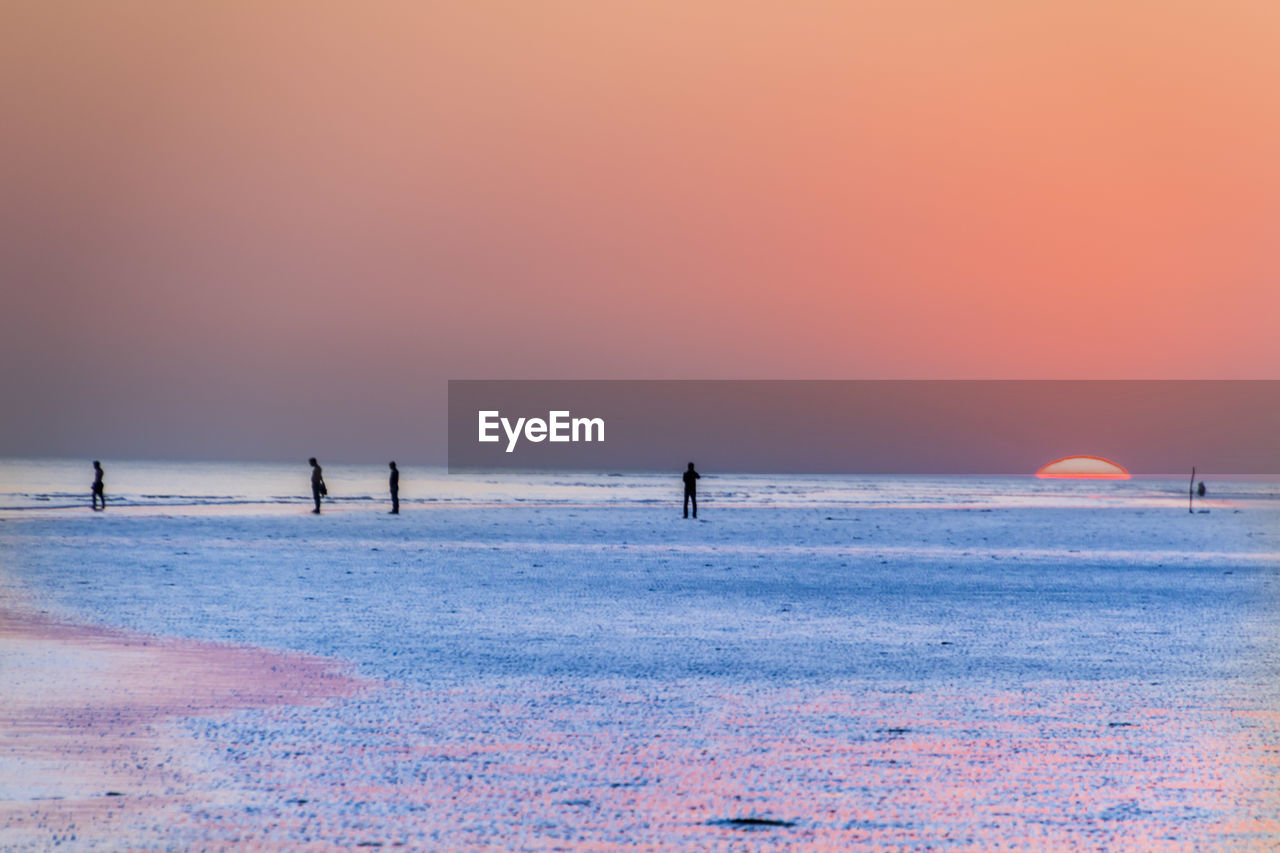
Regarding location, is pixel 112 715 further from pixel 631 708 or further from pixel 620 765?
pixel 620 765

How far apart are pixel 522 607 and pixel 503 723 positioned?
7089 millimetres

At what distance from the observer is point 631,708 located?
897cm

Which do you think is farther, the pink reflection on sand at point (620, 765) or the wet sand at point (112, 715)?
the wet sand at point (112, 715)

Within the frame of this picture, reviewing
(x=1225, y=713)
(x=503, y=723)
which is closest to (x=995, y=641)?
(x=1225, y=713)


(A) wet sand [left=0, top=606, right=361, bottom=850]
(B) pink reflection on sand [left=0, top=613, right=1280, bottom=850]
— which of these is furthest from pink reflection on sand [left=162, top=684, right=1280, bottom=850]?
(A) wet sand [left=0, top=606, right=361, bottom=850]

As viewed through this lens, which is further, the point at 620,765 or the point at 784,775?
the point at 620,765

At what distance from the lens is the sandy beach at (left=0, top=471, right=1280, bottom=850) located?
6.14 metres

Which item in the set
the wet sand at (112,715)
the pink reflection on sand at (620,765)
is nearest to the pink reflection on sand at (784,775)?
the pink reflection on sand at (620,765)

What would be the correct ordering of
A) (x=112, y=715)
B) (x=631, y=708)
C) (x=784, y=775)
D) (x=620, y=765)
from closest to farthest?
(x=784, y=775)
(x=620, y=765)
(x=112, y=715)
(x=631, y=708)

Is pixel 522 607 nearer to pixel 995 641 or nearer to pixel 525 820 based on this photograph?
pixel 995 641

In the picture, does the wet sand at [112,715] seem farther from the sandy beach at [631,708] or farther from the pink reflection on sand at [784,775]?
the pink reflection on sand at [784,775]

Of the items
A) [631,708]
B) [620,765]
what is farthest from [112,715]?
[620,765]

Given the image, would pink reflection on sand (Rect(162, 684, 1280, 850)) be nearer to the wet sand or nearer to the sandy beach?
the sandy beach

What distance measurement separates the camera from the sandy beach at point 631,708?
614 cm
